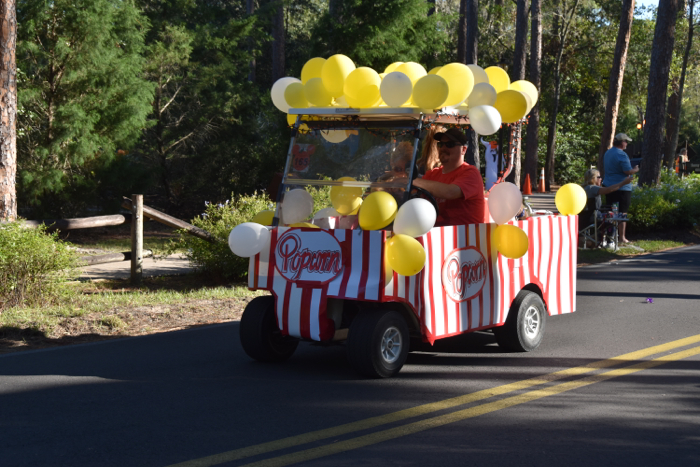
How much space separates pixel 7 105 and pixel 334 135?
6593 millimetres

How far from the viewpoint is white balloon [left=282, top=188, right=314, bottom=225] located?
6762mm

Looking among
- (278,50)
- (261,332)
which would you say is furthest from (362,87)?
(278,50)

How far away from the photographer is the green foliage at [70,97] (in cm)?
1523

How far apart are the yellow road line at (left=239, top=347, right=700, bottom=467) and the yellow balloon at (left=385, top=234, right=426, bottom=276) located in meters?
1.12

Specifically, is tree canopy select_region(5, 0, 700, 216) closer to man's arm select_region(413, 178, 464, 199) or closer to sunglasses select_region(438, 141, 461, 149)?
sunglasses select_region(438, 141, 461, 149)

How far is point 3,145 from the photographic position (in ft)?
35.9

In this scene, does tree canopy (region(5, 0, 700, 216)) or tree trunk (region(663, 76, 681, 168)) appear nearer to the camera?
tree canopy (region(5, 0, 700, 216))

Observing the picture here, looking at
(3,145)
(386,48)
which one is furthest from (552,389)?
(386,48)

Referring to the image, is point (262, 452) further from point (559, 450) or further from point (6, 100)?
point (6, 100)

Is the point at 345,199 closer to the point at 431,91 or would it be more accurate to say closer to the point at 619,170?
the point at 431,91

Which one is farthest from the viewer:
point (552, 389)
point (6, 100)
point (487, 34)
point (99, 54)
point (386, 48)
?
point (487, 34)

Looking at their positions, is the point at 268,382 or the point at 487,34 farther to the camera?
the point at 487,34

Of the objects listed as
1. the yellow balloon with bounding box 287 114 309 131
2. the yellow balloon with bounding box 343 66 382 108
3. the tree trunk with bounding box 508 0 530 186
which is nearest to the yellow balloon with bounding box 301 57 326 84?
the yellow balloon with bounding box 287 114 309 131

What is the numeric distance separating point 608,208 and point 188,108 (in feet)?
38.4
